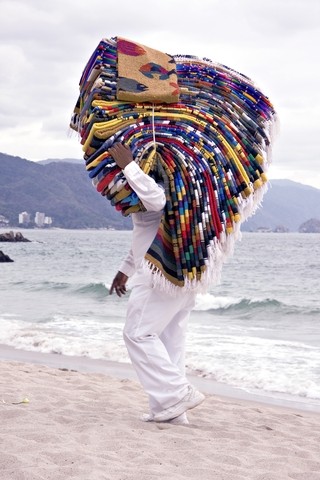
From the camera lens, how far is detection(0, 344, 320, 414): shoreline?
21.6 ft

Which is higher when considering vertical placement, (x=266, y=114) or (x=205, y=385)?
(x=266, y=114)

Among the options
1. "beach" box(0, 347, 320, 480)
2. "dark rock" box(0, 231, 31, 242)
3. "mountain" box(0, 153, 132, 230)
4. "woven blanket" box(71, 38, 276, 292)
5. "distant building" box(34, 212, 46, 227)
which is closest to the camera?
"beach" box(0, 347, 320, 480)

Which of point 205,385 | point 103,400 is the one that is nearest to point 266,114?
point 103,400

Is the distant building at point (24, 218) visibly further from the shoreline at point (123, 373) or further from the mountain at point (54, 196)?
the shoreline at point (123, 373)

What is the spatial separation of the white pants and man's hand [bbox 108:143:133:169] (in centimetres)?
71

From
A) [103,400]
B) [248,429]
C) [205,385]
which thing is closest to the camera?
[248,429]

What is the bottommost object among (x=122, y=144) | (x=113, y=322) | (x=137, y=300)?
(x=113, y=322)

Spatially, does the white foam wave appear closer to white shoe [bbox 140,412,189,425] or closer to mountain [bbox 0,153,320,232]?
white shoe [bbox 140,412,189,425]

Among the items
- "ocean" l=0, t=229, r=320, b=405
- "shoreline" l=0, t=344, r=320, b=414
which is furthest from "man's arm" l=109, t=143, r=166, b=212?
"shoreline" l=0, t=344, r=320, b=414

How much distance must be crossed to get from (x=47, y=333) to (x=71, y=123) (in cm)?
681

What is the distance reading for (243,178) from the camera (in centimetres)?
422

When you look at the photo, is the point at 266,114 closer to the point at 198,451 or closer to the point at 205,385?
the point at 198,451

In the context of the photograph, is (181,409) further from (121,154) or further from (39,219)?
(39,219)

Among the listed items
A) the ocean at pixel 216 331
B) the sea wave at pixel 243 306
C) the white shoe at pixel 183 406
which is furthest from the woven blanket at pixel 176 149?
the sea wave at pixel 243 306
